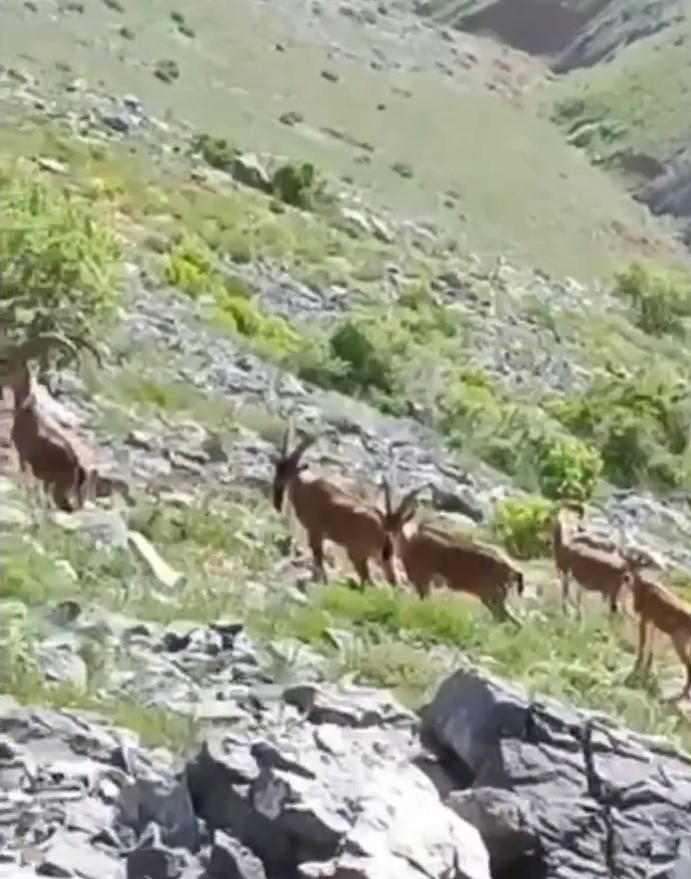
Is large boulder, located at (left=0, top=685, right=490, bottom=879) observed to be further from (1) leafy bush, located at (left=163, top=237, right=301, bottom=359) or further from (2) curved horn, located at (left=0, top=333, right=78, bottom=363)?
(1) leafy bush, located at (left=163, top=237, right=301, bottom=359)

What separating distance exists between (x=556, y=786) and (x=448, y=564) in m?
5.99

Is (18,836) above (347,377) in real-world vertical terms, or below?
above

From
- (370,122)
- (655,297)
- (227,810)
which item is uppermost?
(227,810)

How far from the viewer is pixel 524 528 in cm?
2277

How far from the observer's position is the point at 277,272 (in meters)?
37.2

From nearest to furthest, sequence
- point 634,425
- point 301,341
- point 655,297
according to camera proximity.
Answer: point 301,341
point 634,425
point 655,297

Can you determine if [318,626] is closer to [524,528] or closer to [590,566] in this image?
[590,566]

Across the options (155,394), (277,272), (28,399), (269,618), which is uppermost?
(269,618)

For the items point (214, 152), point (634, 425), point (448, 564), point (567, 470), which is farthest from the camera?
point (214, 152)

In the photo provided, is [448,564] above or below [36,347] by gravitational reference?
above

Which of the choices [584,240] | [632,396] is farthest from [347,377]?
[584,240]

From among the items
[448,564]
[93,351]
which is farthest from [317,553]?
[93,351]

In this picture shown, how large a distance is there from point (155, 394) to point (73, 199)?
1163 cm

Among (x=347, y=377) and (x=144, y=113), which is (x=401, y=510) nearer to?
(x=347, y=377)
